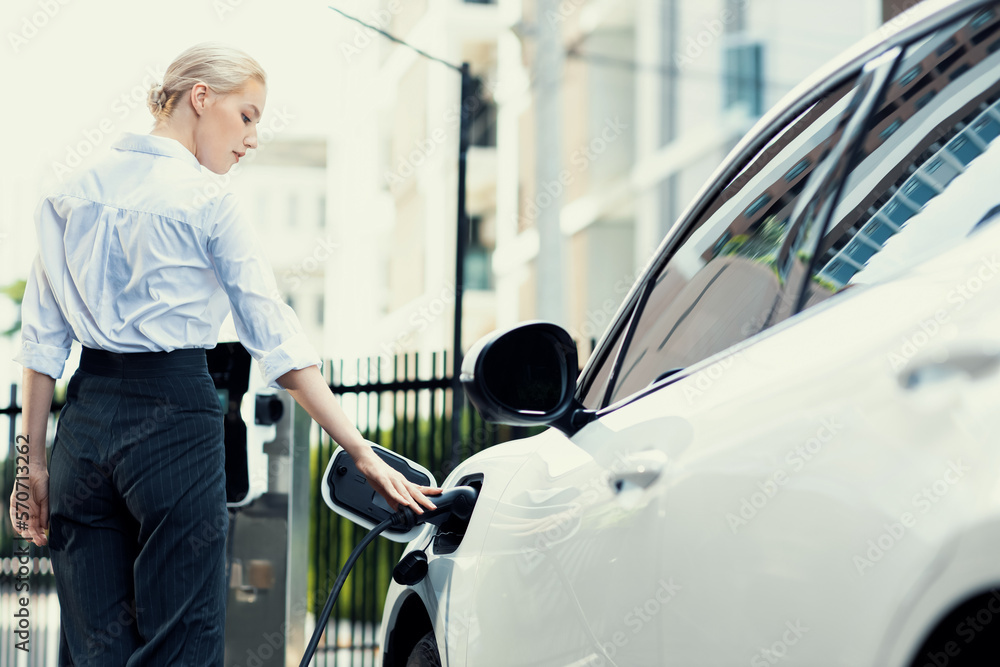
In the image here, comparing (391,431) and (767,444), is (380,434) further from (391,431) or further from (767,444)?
(767,444)

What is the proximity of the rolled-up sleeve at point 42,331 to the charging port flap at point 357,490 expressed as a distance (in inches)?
24.9

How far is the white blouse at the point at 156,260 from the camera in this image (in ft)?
6.90

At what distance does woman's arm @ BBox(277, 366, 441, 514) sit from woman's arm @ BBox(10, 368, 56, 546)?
0.54 meters

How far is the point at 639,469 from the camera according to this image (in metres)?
1.61

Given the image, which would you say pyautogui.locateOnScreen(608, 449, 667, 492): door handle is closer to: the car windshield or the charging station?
the car windshield

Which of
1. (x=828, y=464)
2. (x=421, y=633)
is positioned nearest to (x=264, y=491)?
(x=421, y=633)

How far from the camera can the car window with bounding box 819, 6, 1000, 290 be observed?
1360 millimetres

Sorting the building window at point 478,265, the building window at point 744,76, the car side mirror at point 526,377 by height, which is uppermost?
the building window at point 744,76

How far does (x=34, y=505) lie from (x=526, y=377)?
3.93ft

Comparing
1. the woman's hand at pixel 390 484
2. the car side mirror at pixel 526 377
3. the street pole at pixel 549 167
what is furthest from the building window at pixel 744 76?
the car side mirror at pixel 526 377

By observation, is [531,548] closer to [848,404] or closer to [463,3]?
[848,404]

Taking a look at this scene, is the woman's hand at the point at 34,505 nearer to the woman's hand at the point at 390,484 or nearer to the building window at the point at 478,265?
the woman's hand at the point at 390,484

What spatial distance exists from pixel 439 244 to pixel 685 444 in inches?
1019

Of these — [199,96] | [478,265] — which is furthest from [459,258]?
[478,265]
